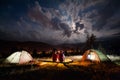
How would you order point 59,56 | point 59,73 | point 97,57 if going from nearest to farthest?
point 59,73
point 97,57
point 59,56

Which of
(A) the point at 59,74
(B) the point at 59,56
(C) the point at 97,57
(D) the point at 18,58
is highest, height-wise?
(B) the point at 59,56

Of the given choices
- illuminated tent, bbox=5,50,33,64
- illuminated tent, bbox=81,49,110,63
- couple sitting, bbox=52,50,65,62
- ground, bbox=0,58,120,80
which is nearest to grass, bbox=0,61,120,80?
ground, bbox=0,58,120,80

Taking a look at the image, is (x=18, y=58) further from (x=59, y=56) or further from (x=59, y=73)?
(x=59, y=73)

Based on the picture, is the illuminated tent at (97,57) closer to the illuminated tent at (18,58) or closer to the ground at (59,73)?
the ground at (59,73)

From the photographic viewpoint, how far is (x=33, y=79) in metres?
9.21

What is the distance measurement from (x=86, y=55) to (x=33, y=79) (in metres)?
10.4

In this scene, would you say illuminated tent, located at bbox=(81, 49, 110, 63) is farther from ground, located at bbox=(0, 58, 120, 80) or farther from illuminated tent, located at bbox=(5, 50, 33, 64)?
illuminated tent, located at bbox=(5, 50, 33, 64)

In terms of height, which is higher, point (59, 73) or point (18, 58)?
point (18, 58)

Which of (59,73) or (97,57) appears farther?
(97,57)


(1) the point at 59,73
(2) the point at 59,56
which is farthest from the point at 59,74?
(2) the point at 59,56

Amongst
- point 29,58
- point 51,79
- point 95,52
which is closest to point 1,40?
point 29,58

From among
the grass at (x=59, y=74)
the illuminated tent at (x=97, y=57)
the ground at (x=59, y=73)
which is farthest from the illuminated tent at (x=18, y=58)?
the illuminated tent at (x=97, y=57)

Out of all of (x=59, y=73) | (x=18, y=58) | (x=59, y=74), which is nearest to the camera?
(x=59, y=74)

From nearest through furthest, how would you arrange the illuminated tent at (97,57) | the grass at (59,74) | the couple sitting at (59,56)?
1. the grass at (59,74)
2. the illuminated tent at (97,57)
3. the couple sitting at (59,56)
